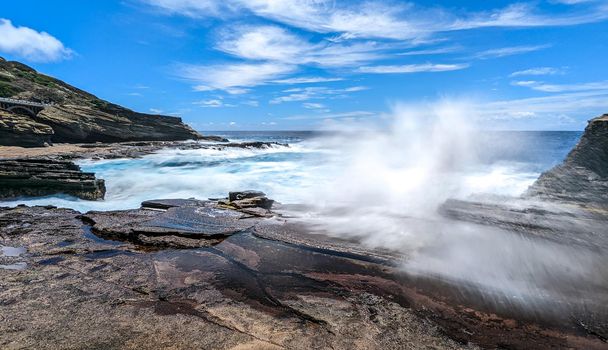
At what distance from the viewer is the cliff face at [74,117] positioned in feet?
126

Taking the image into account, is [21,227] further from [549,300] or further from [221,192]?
[221,192]

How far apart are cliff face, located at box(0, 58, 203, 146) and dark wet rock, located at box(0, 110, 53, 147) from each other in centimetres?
7

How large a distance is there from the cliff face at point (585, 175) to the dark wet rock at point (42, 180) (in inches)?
605

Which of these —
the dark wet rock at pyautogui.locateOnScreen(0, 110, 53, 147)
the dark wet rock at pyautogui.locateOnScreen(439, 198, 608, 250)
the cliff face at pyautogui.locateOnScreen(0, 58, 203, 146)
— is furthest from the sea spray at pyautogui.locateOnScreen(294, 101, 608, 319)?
the cliff face at pyautogui.locateOnScreen(0, 58, 203, 146)

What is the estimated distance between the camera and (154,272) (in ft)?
14.7

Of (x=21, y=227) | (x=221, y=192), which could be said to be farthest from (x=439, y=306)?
(x=221, y=192)

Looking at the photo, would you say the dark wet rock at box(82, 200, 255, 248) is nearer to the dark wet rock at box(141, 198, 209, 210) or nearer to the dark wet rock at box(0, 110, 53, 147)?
the dark wet rock at box(141, 198, 209, 210)

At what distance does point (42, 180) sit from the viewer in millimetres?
11523

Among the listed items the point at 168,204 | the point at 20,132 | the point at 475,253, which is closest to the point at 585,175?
the point at 475,253

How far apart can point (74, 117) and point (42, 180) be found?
3560 cm

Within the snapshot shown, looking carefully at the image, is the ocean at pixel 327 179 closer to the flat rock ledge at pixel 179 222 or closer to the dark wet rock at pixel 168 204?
the dark wet rock at pixel 168 204

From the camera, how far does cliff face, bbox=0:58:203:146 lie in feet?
126

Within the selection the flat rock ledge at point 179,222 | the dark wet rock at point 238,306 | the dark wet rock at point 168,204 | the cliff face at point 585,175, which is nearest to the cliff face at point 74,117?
the dark wet rock at point 168,204

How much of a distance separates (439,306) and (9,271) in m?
5.51
